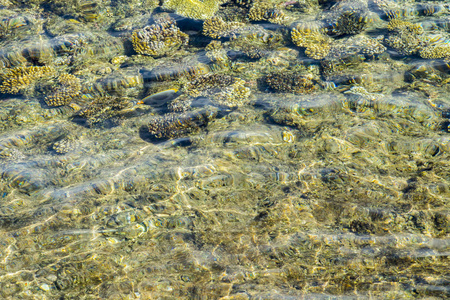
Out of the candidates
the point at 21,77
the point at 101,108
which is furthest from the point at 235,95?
the point at 21,77

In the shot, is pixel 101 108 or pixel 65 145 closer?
pixel 65 145

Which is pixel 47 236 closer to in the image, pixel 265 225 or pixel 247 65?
pixel 265 225

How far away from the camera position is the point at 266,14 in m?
7.89

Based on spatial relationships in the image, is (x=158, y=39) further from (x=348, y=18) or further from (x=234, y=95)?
(x=348, y=18)

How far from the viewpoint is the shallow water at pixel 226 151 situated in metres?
3.47

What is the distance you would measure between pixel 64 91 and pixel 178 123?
2.64 metres

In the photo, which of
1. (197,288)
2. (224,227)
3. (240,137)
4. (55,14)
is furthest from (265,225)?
(55,14)

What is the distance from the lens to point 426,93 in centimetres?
573

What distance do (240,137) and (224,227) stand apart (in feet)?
5.69

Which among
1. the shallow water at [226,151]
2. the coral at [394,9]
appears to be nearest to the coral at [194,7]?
the shallow water at [226,151]

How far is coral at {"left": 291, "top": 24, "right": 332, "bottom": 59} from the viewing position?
6855mm

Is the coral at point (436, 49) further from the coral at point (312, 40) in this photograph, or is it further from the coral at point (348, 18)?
the coral at point (312, 40)

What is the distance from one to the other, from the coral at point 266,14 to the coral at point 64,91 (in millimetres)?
4445

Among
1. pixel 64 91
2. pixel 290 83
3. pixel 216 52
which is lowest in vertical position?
pixel 64 91
